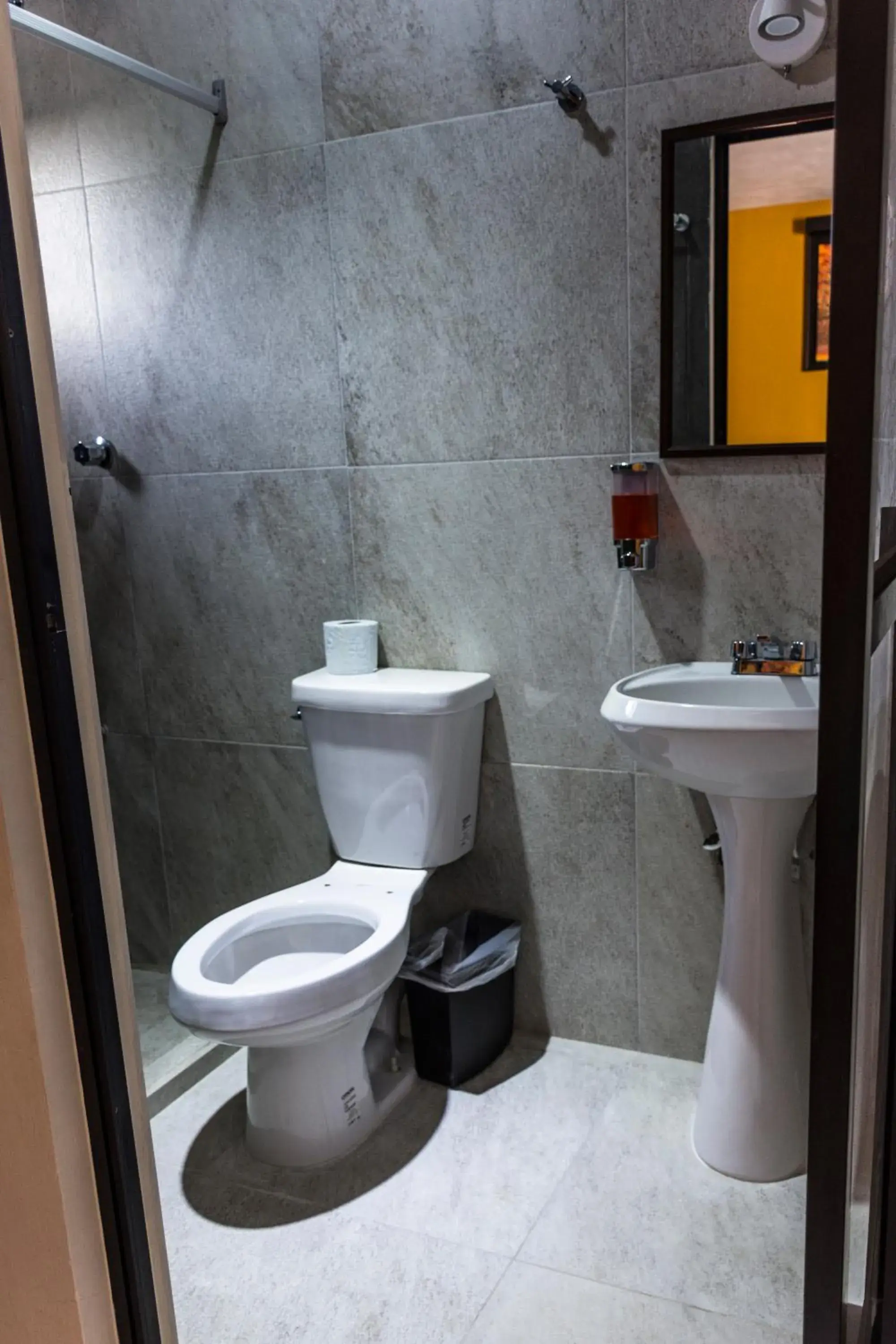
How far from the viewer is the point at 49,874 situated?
900 millimetres

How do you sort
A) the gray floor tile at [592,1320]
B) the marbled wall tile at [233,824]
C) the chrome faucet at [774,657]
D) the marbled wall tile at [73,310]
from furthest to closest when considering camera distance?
the marbled wall tile at [233,824]
the marbled wall tile at [73,310]
the chrome faucet at [774,657]
the gray floor tile at [592,1320]

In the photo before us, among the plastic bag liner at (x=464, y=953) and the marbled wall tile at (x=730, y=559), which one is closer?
the marbled wall tile at (x=730, y=559)

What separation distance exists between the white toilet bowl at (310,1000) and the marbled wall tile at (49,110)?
63.9 inches

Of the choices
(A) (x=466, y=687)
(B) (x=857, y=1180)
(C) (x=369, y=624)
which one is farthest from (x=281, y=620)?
(B) (x=857, y=1180)

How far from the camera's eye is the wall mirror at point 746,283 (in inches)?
68.6

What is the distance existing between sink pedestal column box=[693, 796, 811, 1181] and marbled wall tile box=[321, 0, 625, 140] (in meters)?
1.35

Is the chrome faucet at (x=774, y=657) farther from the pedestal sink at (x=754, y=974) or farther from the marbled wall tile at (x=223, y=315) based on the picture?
the marbled wall tile at (x=223, y=315)

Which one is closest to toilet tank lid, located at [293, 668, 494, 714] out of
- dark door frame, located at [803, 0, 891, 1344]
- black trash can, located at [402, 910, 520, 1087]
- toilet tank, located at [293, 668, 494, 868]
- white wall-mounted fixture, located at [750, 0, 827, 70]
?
toilet tank, located at [293, 668, 494, 868]

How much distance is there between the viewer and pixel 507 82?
6.33 ft

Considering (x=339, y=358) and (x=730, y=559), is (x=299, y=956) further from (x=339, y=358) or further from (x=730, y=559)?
(x=339, y=358)

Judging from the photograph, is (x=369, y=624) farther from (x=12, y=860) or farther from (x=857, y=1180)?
(x=857, y=1180)

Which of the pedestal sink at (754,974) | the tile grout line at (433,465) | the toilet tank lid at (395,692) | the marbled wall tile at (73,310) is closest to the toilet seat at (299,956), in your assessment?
the toilet tank lid at (395,692)

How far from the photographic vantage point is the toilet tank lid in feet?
6.61

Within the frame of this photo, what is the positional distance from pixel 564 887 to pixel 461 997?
1.05 feet
